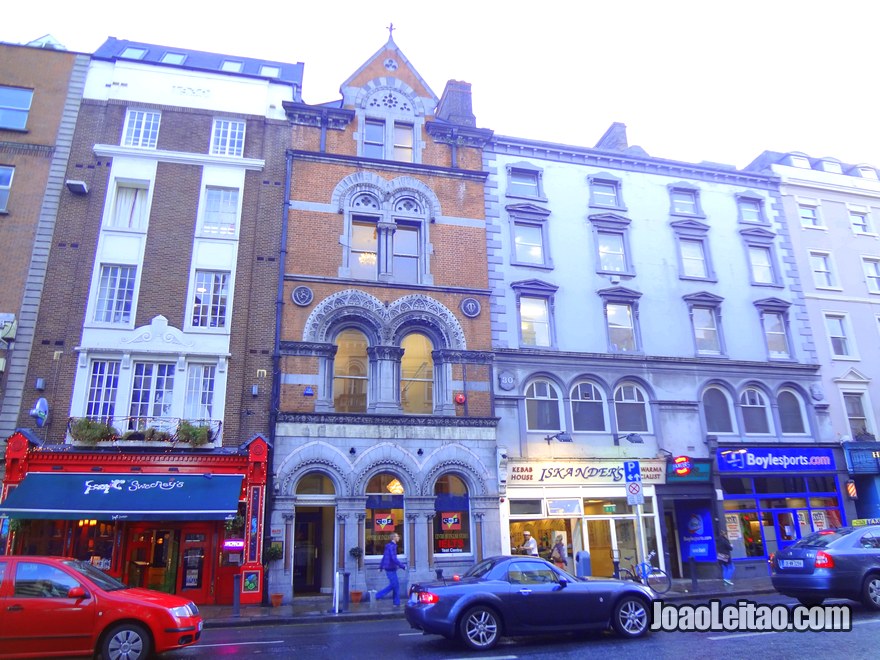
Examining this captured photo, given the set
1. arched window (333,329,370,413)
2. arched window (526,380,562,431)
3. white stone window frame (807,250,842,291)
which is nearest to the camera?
arched window (333,329,370,413)

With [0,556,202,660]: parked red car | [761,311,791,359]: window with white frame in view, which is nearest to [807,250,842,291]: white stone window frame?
[761,311,791,359]: window with white frame

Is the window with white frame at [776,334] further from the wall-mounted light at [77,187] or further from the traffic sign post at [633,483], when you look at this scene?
the wall-mounted light at [77,187]

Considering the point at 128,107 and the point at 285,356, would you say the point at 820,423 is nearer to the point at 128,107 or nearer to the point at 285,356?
the point at 285,356

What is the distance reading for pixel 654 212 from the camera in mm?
24891

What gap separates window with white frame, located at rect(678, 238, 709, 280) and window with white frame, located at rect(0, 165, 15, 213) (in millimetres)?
24661

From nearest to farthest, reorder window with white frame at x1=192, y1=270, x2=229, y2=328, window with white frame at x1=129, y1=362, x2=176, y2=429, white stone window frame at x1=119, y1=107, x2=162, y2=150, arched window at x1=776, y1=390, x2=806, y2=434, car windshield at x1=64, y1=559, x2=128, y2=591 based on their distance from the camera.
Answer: car windshield at x1=64, y1=559, x2=128, y2=591
window with white frame at x1=129, y1=362, x2=176, y2=429
window with white frame at x1=192, y1=270, x2=229, y2=328
white stone window frame at x1=119, y1=107, x2=162, y2=150
arched window at x1=776, y1=390, x2=806, y2=434

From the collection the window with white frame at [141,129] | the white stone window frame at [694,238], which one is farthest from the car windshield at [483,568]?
the window with white frame at [141,129]

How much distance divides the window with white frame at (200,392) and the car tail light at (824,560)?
52.0 feet

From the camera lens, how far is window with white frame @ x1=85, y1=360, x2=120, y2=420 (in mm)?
17375

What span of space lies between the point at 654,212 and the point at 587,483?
39.4ft

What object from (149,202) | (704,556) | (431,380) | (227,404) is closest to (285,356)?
(227,404)

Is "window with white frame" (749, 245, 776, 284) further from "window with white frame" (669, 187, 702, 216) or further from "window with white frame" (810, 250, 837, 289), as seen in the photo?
"window with white frame" (669, 187, 702, 216)

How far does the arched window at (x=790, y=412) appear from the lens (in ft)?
75.9

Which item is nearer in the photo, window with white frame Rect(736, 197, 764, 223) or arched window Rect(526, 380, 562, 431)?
arched window Rect(526, 380, 562, 431)
